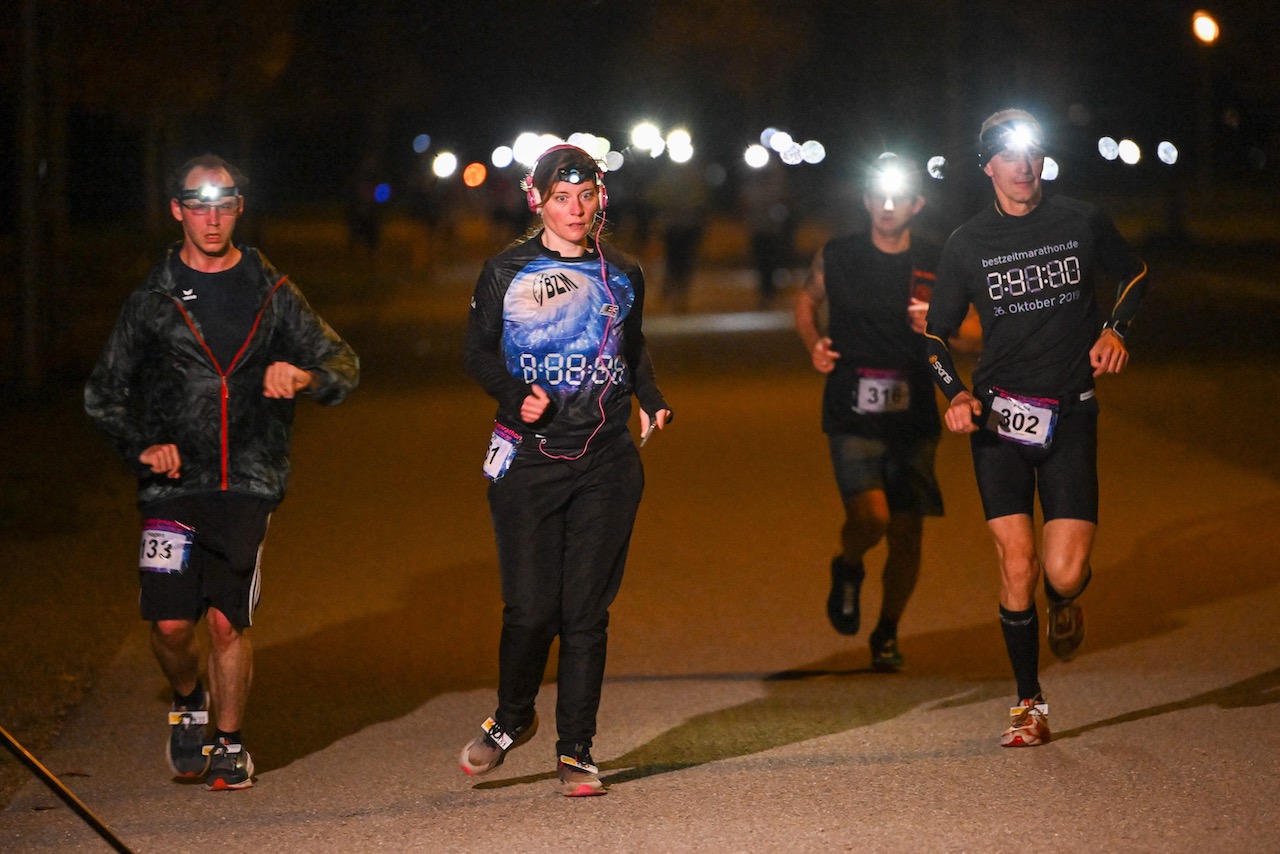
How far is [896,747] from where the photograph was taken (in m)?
6.49

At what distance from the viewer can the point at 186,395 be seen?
6129 millimetres

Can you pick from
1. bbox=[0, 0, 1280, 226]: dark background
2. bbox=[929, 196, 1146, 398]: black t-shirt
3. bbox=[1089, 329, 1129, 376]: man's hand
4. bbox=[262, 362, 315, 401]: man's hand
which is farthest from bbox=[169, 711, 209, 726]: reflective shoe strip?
bbox=[0, 0, 1280, 226]: dark background

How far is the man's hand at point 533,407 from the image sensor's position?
5836 mm

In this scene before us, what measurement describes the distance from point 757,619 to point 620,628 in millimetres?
620

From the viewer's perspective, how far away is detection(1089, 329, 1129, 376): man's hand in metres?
6.61

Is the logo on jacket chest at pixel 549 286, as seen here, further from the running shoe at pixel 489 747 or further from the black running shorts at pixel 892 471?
the black running shorts at pixel 892 471

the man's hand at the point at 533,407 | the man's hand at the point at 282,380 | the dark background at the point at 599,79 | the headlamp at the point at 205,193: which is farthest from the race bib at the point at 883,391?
the dark background at the point at 599,79

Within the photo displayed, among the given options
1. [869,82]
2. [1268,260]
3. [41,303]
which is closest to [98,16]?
[41,303]

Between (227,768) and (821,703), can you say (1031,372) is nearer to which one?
(821,703)

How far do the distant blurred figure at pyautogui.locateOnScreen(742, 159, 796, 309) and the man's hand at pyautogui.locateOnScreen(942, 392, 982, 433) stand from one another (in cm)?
1885

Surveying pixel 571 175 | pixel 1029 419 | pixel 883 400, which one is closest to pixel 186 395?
pixel 571 175

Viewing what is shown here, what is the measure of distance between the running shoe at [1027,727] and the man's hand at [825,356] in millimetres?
1898

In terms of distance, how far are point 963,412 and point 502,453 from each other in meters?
1.55

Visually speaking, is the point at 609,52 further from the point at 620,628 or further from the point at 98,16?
the point at 620,628
